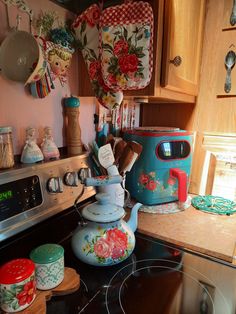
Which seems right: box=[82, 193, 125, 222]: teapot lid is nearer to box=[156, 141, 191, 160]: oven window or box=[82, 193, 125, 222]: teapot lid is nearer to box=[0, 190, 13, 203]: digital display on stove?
box=[0, 190, 13, 203]: digital display on stove

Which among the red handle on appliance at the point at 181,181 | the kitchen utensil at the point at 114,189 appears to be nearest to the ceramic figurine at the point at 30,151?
the kitchen utensil at the point at 114,189

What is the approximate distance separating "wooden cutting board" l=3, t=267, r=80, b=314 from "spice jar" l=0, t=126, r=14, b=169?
33 centimetres

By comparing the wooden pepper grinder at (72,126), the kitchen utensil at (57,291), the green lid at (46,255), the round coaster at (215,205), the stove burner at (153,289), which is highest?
the wooden pepper grinder at (72,126)

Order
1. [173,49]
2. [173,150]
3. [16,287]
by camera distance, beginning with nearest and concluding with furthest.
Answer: [16,287] < [173,49] < [173,150]

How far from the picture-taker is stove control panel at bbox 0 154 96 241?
0.57m

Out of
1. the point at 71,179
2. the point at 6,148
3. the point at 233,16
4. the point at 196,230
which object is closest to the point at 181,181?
the point at 196,230

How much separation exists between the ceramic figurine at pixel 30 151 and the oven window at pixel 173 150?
50 centimetres

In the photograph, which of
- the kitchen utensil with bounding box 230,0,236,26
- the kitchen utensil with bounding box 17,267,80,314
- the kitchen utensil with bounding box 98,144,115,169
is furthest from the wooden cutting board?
the kitchen utensil with bounding box 230,0,236,26

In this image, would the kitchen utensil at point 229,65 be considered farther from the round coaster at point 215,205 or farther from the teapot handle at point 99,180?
the teapot handle at point 99,180

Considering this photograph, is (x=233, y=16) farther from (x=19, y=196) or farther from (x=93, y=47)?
(x=19, y=196)

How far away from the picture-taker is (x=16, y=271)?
1.43ft

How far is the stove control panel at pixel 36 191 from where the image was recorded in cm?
57

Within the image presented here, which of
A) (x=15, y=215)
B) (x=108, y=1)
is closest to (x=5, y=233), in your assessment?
(x=15, y=215)

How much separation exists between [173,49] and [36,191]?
0.66 metres
